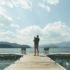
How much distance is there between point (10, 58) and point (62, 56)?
26.7 ft

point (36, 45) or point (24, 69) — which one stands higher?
point (36, 45)

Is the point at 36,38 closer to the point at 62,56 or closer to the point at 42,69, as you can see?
the point at 62,56

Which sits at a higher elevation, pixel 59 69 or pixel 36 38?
pixel 36 38

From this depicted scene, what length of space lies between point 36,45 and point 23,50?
10909 mm

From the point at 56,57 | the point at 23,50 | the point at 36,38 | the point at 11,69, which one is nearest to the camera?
the point at 11,69

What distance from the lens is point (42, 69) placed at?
16844mm

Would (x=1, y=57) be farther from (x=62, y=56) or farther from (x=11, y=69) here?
(x=11, y=69)

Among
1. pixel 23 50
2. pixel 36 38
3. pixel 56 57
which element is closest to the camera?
pixel 36 38

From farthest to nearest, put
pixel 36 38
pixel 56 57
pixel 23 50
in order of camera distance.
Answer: pixel 23 50 → pixel 56 57 → pixel 36 38

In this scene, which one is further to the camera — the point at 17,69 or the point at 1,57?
the point at 1,57

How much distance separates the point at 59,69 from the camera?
53.8ft

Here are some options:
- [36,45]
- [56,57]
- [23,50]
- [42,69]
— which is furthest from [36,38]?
[42,69]

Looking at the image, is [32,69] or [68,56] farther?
[68,56]

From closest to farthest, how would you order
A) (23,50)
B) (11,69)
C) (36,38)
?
(11,69), (36,38), (23,50)
